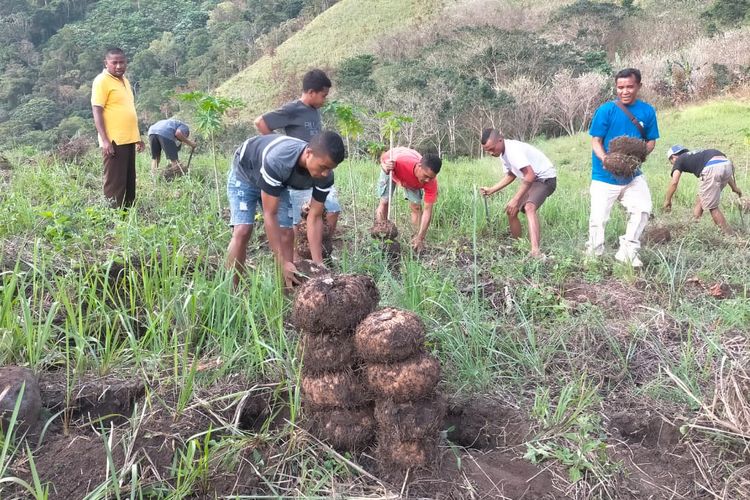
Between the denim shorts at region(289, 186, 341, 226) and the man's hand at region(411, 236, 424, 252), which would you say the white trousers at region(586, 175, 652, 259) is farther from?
the denim shorts at region(289, 186, 341, 226)

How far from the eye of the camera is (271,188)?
135 inches

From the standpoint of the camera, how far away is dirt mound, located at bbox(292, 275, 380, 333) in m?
2.11

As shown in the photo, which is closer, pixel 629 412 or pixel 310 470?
pixel 310 470

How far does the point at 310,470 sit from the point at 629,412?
158 centimetres

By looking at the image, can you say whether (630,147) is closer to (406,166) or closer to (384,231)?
(406,166)

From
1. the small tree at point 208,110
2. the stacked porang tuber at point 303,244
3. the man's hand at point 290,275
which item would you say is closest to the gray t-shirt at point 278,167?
the man's hand at point 290,275

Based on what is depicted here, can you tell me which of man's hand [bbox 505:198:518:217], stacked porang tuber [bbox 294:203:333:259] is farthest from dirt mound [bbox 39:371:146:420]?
man's hand [bbox 505:198:518:217]

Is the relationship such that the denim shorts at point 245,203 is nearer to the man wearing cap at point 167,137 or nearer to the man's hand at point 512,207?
the man's hand at point 512,207

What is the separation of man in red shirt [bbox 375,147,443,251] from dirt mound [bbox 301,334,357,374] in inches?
112

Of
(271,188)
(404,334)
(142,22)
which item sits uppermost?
(142,22)

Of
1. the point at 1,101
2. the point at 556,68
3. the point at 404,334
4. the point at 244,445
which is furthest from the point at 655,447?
the point at 1,101

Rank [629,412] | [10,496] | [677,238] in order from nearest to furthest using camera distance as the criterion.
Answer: [10,496] → [629,412] → [677,238]

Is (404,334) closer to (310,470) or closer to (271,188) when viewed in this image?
(310,470)

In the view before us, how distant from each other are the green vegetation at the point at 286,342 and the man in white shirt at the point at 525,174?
1.79 feet
